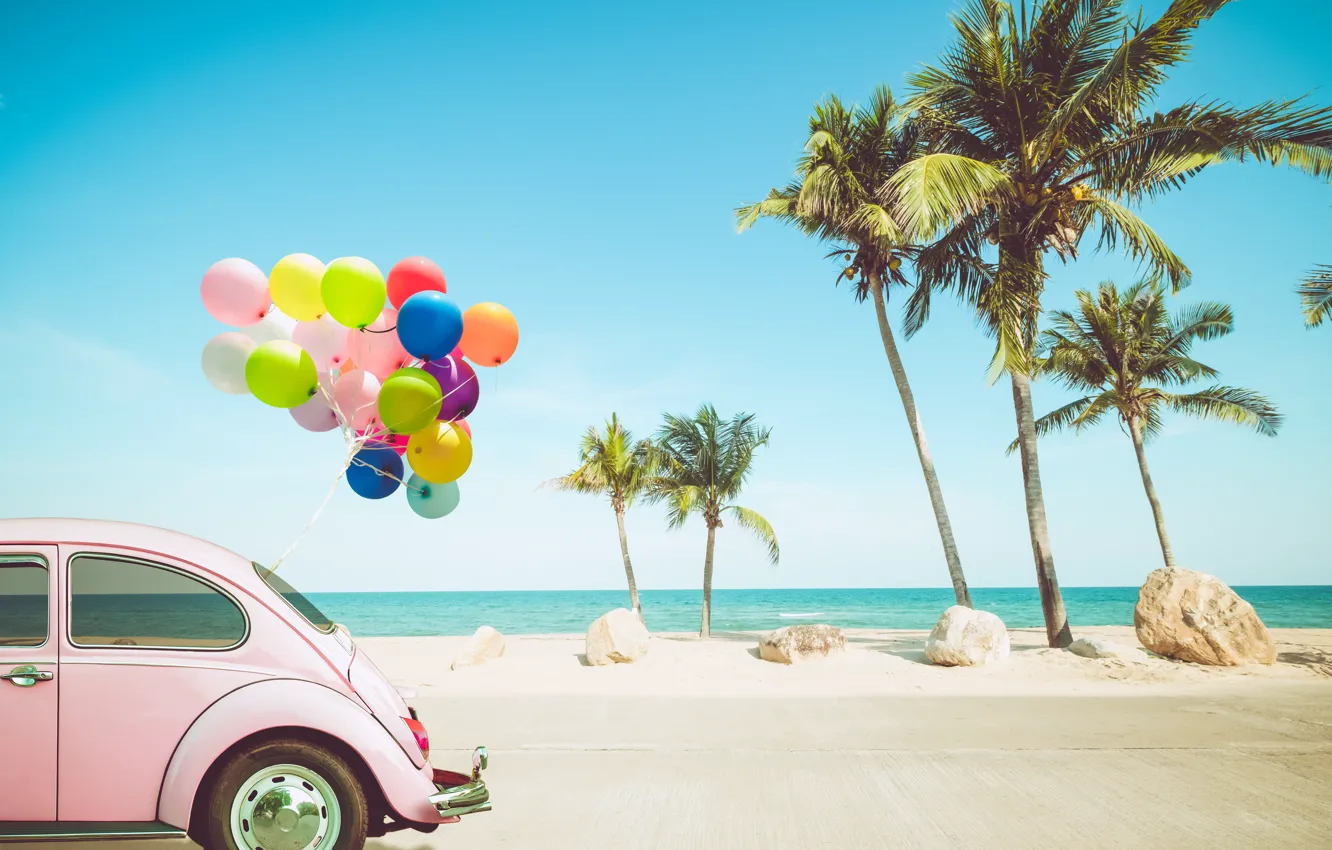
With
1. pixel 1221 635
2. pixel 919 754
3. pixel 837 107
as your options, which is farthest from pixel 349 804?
pixel 837 107

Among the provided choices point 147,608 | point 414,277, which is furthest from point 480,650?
point 147,608

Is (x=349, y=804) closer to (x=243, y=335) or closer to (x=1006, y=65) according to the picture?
(x=243, y=335)

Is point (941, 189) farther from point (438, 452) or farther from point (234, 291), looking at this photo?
point (234, 291)

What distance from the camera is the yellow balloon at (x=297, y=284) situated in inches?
276

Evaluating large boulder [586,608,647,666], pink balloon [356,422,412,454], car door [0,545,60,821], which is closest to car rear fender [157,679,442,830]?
car door [0,545,60,821]

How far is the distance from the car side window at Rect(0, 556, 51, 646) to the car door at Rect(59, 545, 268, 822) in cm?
11

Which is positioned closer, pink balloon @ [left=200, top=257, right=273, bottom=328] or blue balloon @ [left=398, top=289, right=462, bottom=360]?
blue balloon @ [left=398, top=289, right=462, bottom=360]

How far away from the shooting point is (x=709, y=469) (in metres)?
23.3

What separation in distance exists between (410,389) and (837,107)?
13633 millimetres

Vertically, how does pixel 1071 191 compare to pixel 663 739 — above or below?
above

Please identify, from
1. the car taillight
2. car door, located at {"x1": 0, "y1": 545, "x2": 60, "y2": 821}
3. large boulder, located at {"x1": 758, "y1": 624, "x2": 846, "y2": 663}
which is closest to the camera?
car door, located at {"x1": 0, "y1": 545, "x2": 60, "y2": 821}

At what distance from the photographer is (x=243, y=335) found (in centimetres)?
745

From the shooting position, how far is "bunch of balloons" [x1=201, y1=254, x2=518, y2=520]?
6.88 m

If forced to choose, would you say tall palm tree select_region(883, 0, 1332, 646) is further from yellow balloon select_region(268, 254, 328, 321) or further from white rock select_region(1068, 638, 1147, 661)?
yellow balloon select_region(268, 254, 328, 321)
